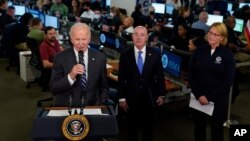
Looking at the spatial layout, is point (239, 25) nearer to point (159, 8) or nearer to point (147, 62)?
point (159, 8)

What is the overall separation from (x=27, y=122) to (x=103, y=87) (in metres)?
2.59

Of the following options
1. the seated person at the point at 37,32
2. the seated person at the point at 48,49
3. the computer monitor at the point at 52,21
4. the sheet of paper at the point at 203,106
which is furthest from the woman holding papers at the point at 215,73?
the computer monitor at the point at 52,21

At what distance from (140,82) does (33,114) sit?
2393mm

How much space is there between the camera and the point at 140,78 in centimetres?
347

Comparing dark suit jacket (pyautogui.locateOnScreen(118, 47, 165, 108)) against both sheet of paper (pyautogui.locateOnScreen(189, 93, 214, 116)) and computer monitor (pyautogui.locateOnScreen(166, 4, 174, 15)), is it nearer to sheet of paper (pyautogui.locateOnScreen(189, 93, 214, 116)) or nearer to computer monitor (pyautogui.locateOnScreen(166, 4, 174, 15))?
sheet of paper (pyautogui.locateOnScreen(189, 93, 214, 116))

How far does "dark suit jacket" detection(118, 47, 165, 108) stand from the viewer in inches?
136

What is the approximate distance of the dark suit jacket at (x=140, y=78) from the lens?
346 centimetres

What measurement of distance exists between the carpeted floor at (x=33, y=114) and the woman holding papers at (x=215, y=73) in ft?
3.65

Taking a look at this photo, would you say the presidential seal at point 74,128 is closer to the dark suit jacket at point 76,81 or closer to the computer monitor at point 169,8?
the dark suit jacket at point 76,81

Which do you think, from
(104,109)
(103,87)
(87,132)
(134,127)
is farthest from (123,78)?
(87,132)

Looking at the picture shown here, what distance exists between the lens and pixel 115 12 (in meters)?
8.91

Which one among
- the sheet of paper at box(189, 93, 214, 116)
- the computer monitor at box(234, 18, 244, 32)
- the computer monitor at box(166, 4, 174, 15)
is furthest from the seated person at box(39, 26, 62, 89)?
the computer monitor at box(166, 4, 174, 15)

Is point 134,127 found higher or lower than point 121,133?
higher

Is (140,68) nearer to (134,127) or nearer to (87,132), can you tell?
(134,127)
